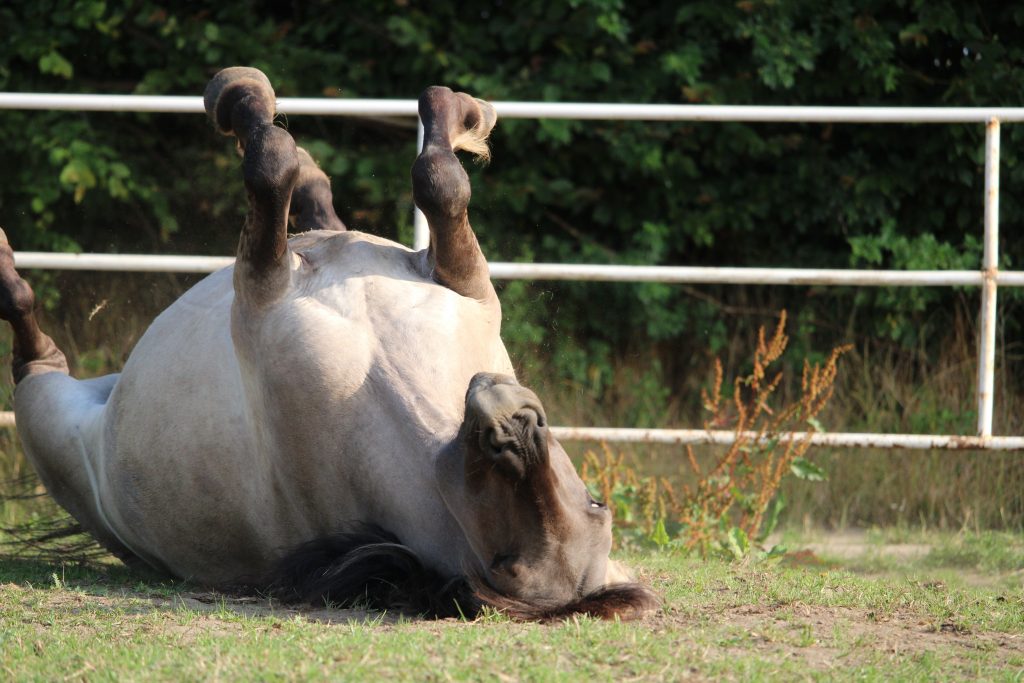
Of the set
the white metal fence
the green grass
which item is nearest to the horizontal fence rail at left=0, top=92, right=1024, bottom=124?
the white metal fence

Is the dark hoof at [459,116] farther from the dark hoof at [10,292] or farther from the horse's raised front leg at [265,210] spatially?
the dark hoof at [10,292]

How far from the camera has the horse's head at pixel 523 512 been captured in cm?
239

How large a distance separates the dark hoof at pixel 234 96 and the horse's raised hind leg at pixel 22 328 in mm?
986

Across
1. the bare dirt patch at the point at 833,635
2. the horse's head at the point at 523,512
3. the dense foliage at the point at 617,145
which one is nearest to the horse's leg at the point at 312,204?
the horse's head at the point at 523,512

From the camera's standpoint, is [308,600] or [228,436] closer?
[308,600]

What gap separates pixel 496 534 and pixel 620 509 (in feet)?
6.97

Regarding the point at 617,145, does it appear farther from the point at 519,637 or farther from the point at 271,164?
the point at 519,637

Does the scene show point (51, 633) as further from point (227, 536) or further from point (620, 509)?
point (620, 509)

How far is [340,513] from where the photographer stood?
9.58 feet

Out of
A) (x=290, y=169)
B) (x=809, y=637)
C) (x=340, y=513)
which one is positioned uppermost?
(x=290, y=169)

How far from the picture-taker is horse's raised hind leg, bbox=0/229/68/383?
13.4 ft

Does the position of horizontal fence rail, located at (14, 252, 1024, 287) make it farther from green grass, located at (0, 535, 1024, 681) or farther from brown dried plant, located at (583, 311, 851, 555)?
green grass, located at (0, 535, 1024, 681)

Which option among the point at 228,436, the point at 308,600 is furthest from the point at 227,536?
the point at 308,600

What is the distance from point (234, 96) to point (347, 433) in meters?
1.25
